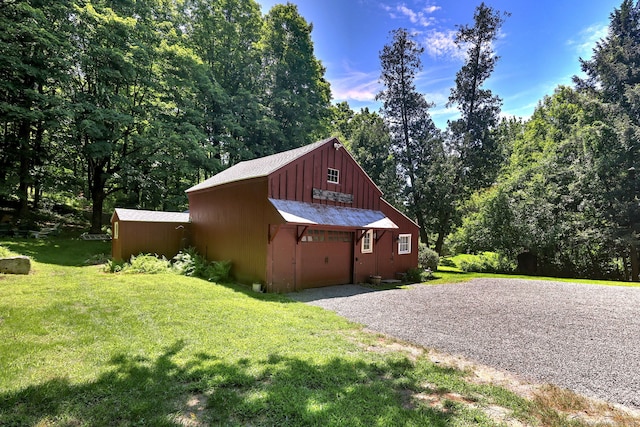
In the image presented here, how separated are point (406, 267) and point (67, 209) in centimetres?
2645

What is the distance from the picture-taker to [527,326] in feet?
22.5

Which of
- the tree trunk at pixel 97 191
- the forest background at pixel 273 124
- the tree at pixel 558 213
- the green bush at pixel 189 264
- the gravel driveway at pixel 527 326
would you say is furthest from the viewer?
the tree trunk at pixel 97 191

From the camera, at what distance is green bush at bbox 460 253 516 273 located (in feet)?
74.2

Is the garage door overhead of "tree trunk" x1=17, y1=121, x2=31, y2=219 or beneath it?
beneath

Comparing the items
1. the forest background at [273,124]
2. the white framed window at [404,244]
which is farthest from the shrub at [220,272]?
the forest background at [273,124]

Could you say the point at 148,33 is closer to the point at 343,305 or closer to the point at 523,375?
the point at 343,305

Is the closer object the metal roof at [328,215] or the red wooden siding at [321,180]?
the metal roof at [328,215]

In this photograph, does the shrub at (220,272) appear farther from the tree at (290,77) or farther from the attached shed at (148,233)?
the tree at (290,77)

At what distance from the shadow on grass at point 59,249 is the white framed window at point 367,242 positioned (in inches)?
501

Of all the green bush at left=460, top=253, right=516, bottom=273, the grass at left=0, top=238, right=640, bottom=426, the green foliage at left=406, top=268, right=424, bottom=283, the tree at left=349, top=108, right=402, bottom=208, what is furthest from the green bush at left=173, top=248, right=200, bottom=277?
the green bush at left=460, top=253, right=516, bottom=273

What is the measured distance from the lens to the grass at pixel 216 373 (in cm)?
317

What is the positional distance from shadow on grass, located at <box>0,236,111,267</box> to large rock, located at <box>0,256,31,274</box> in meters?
2.99

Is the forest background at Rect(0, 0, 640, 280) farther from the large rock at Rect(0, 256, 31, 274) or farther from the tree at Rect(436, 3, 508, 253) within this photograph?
the large rock at Rect(0, 256, 31, 274)

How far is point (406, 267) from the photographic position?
16.2 m
